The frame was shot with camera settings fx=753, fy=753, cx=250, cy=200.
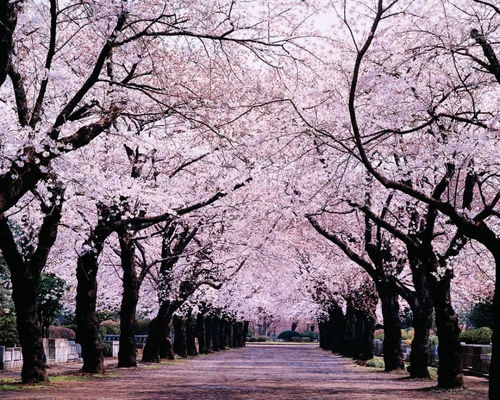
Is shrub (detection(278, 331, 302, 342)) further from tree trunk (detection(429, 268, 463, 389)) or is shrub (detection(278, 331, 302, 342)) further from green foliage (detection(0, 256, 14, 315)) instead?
tree trunk (detection(429, 268, 463, 389))

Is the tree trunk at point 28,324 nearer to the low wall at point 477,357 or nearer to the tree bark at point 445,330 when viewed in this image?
the tree bark at point 445,330

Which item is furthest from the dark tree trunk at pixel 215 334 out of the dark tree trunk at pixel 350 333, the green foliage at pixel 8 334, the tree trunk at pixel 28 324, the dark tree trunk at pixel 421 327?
the tree trunk at pixel 28 324

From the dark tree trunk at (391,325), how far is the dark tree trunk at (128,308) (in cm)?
1031

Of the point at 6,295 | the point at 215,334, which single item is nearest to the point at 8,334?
the point at 6,295

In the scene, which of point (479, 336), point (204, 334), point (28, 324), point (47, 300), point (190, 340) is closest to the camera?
point (28, 324)

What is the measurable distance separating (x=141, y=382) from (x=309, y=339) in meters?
109

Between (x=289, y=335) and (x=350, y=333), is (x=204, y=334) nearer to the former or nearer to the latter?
(x=350, y=333)

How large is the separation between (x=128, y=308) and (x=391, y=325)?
1121cm

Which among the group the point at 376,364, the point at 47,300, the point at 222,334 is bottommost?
the point at 376,364

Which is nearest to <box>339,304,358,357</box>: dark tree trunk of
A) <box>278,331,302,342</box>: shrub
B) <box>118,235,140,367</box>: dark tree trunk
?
<box>118,235,140,367</box>: dark tree trunk

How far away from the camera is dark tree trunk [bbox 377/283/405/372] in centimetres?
3209

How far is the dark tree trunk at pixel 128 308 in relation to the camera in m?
30.7

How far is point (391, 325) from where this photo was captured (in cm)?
3231

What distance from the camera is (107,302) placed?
180 feet
